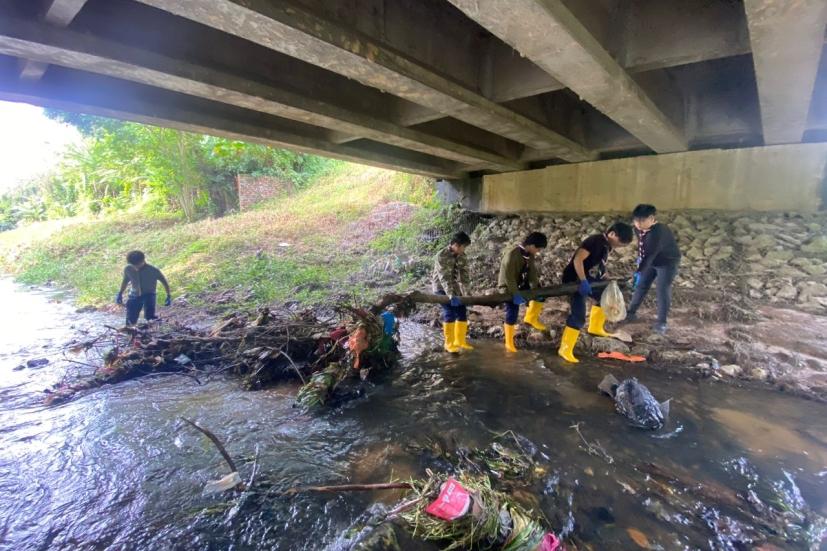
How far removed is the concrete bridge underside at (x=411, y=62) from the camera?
2525mm

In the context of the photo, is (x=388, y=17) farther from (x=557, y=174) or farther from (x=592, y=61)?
(x=557, y=174)

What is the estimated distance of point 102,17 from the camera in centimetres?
282

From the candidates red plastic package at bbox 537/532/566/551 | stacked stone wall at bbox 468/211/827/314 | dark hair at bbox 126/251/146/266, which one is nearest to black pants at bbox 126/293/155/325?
dark hair at bbox 126/251/146/266

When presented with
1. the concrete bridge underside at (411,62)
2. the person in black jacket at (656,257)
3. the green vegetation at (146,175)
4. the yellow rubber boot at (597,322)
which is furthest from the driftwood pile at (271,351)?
the green vegetation at (146,175)

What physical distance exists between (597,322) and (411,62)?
437 cm

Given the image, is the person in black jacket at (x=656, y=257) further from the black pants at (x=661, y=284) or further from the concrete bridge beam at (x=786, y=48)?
the concrete bridge beam at (x=786, y=48)

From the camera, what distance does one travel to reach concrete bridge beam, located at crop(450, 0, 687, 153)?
2.39 meters

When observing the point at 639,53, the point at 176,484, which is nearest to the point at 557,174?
the point at 639,53

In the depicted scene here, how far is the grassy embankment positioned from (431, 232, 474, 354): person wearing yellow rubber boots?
3118mm

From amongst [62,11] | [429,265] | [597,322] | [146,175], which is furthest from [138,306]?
[146,175]

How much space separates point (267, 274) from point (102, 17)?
7.30 metres

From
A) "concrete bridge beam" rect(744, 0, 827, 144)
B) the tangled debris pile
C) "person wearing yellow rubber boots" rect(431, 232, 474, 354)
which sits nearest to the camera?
"concrete bridge beam" rect(744, 0, 827, 144)

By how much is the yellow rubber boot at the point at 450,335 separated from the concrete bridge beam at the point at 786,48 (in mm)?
4104

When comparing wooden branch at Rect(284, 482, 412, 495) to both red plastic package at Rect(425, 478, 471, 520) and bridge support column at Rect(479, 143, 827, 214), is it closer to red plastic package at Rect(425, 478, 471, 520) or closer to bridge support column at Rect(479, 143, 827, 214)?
red plastic package at Rect(425, 478, 471, 520)
